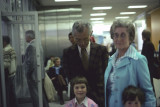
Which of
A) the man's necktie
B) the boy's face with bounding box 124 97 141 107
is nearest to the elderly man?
the man's necktie

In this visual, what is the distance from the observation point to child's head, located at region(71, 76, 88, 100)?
198cm

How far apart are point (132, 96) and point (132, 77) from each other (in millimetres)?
154

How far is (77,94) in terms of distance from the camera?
2057mm

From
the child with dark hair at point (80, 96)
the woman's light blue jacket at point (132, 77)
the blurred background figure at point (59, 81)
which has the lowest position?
the blurred background figure at point (59, 81)

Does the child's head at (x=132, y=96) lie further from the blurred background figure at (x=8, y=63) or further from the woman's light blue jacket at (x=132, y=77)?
the blurred background figure at (x=8, y=63)

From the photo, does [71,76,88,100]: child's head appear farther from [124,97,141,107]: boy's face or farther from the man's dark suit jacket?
[124,97,141,107]: boy's face

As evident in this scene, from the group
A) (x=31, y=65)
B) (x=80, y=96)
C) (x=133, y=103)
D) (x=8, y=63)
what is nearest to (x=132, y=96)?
(x=133, y=103)

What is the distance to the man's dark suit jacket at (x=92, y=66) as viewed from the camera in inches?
76.9

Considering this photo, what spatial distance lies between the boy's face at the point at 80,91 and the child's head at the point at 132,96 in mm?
543

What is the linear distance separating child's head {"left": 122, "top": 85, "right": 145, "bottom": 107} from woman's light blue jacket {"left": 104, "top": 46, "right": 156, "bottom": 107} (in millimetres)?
28

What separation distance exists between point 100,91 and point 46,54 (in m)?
8.34

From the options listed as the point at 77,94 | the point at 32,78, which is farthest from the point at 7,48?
the point at 77,94

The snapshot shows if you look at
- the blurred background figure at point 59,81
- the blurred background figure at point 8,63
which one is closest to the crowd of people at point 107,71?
the blurred background figure at point 8,63

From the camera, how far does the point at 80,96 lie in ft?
6.66
